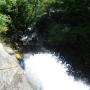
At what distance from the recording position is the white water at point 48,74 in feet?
39.7

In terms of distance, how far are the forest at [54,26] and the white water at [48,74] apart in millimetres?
868

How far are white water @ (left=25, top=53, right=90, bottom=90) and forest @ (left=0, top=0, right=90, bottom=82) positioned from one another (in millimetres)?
868

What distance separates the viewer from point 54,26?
18.2m

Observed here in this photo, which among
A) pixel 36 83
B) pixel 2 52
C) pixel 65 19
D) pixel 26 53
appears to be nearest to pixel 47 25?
pixel 65 19

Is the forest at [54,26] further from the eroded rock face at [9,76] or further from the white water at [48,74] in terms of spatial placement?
the eroded rock face at [9,76]

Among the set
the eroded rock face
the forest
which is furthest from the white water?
the eroded rock face

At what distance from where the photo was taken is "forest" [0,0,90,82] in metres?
14.0

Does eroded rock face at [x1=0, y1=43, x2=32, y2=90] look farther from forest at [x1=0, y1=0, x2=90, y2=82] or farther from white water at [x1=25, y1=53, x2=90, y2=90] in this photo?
forest at [x1=0, y1=0, x2=90, y2=82]

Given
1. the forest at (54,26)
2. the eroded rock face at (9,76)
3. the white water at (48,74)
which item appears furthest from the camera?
the forest at (54,26)

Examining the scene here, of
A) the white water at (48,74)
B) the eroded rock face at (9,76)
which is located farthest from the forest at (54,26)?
the eroded rock face at (9,76)

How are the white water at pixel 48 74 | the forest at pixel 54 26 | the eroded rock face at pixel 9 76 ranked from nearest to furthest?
the eroded rock face at pixel 9 76
the white water at pixel 48 74
the forest at pixel 54 26

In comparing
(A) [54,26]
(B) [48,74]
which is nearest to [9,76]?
(B) [48,74]

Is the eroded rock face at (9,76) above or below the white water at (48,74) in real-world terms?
above

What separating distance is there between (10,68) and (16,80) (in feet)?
1.20
